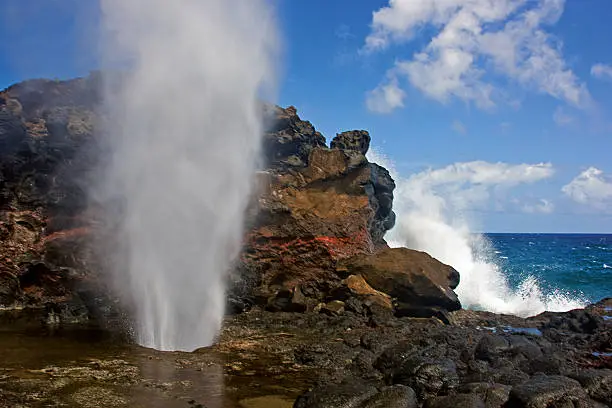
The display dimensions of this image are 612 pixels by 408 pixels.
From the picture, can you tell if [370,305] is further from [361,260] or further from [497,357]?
[497,357]

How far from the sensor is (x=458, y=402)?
25.9 ft

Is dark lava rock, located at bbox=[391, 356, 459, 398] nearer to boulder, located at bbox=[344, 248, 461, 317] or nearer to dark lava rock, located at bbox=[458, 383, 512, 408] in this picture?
A: dark lava rock, located at bbox=[458, 383, 512, 408]

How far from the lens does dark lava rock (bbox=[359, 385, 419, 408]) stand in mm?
8020

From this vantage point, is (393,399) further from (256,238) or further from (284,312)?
(256,238)

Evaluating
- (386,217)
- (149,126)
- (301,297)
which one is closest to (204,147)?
(149,126)

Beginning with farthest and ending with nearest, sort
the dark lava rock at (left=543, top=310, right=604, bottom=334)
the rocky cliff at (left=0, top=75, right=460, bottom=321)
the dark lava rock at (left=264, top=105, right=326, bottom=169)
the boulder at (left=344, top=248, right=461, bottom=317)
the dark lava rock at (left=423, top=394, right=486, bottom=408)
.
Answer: the dark lava rock at (left=264, top=105, right=326, bottom=169), the rocky cliff at (left=0, top=75, right=460, bottom=321), the boulder at (left=344, top=248, right=461, bottom=317), the dark lava rock at (left=543, top=310, right=604, bottom=334), the dark lava rock at (left=423, top=394, right=486, bottom=408)

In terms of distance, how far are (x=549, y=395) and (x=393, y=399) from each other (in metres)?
2.44

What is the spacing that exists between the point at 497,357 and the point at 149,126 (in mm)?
12586

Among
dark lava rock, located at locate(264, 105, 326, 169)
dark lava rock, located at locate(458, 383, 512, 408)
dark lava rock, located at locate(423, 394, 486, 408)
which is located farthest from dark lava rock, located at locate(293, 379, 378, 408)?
dark lava rock, located at locate(264, 105, 326, 169)

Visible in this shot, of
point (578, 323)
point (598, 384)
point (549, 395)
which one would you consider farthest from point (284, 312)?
point (549, 395)

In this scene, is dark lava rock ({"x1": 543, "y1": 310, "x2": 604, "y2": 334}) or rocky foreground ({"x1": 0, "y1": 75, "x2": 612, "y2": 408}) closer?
rocky foreground ({"x1": 0, "y1": 75, "x2": 612, "y2": 408})

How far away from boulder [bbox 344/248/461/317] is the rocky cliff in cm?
4

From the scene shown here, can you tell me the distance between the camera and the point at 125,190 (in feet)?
56.6

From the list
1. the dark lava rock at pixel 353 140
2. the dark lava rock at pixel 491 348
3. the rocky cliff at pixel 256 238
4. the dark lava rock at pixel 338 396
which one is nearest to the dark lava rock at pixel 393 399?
the dark lava rock at pixel 338 396
